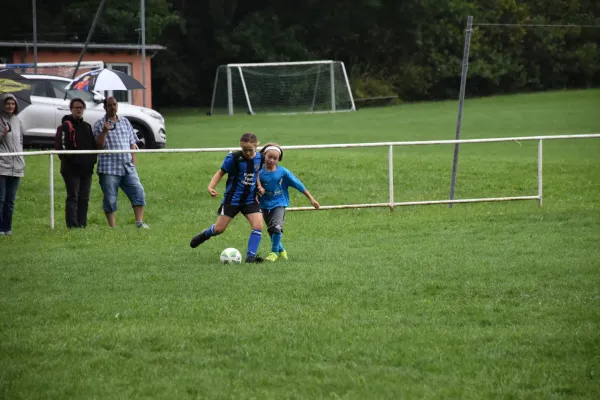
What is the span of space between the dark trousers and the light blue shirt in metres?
4.47

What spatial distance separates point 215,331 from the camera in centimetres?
766

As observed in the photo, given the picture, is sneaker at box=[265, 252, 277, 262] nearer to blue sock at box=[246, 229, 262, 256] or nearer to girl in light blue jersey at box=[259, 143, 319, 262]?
girl in light blue jersey at box=[259, 143, 319, 262]

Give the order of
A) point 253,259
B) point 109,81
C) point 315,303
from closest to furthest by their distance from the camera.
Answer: point 315,303
point 253,259
point 109,81

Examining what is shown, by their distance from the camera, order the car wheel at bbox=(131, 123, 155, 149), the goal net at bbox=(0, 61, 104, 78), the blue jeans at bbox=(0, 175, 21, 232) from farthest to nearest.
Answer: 1. the goal net at bbox=(0, 61, 104, 78)
2. the car wheel at bbox=(131, 123, 155, 149)
3. the blue jeans at bbox=(0, 175, 21, 232)

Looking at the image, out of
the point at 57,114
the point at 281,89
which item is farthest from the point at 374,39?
the point at 57,114

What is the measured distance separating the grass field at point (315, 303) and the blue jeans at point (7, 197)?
364 mm

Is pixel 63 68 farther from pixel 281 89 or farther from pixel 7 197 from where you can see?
pixel 7 197

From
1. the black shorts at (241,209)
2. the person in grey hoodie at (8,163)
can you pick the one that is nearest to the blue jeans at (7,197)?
the person in grey hoodie at (8,163)

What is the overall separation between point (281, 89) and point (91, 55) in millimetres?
9409

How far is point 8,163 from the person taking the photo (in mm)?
14555

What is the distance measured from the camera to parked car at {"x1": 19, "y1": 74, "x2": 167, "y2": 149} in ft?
75.1

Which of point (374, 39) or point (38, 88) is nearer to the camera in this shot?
point (38, 88)

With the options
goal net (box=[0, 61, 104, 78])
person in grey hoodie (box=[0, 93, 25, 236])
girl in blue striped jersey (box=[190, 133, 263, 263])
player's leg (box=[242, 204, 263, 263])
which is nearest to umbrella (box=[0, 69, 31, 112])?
person in grey hoodie (box=[0, 93, 25, 236])

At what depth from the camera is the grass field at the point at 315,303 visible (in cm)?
640
